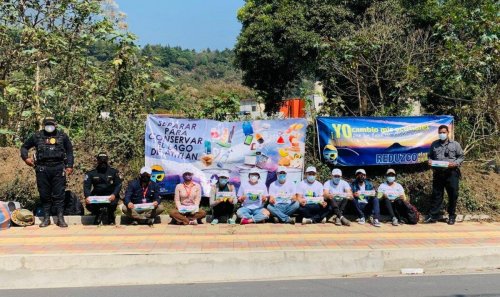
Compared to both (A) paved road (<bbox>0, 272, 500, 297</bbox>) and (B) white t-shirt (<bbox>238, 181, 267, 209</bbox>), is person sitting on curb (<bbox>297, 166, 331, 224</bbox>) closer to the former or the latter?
(B) white t-shirt (<bbox>238, 181, 267, 209</bbox>)

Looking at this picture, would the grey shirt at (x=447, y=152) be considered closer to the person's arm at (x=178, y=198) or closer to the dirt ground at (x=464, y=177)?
the dirt ground at (x=464, y=177)

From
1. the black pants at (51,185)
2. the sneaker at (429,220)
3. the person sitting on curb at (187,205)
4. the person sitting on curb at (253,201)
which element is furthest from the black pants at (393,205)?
the black pants at (51,185)

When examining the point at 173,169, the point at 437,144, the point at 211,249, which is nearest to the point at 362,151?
the point at 437,144

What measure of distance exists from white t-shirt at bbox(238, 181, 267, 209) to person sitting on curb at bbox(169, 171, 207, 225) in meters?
0.89

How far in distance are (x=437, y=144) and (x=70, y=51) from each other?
9273 millimetres

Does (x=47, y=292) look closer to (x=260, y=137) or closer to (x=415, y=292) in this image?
(x=415, y=292)

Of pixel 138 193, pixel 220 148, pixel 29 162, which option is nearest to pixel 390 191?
pixel 220 148

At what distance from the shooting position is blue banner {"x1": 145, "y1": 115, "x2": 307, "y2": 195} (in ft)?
36.2

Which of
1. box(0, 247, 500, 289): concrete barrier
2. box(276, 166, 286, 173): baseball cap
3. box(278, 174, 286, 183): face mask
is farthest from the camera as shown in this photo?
box(276, 166, 286, 173): baseball cap

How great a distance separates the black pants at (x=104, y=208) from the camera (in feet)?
31.2

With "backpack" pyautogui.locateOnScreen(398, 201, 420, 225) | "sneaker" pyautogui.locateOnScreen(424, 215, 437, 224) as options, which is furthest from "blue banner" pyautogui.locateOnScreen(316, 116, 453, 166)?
"sneaker" pyautogui.locateOnScreen(424, 215, 437, 224)

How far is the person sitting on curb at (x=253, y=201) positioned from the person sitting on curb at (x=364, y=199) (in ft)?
6.17

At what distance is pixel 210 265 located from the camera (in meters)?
7.02

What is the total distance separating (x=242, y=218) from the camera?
9.89 m
